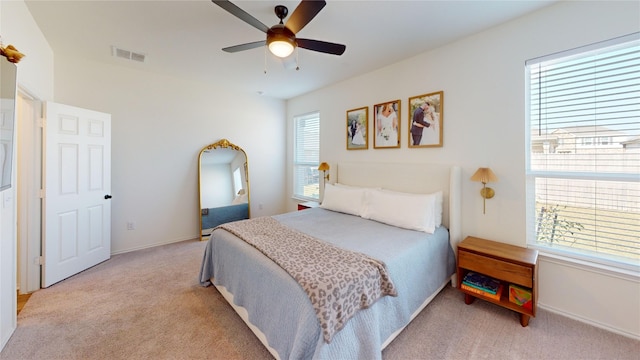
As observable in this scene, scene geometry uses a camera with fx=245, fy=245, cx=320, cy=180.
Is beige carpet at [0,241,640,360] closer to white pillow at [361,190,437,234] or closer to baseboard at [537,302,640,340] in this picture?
baseboard at [537,302,640,340]

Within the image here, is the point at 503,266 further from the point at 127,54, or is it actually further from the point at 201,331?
the point at 127,54

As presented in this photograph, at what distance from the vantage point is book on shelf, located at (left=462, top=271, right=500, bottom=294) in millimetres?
2182

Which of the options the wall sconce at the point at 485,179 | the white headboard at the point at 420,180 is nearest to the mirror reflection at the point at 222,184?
the white headboard at the point at 420,180

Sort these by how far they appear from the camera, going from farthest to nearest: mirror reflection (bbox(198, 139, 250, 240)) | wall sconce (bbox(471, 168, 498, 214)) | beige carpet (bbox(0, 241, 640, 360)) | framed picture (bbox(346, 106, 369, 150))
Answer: mirror reflection (bbox(198, 139, 250, 240)) < framed picture (bbox(346, 106, 369, 150)) < wall sconce (bbox(471, 168, 498, 214)) < beige carpet (bbox(0, 241, 640, 360))

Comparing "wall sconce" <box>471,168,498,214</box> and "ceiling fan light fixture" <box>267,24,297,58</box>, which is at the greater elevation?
"ceiling fan light fixture" <box>267,24,297,58</box>

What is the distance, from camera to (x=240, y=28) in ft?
8.05

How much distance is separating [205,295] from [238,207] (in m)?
2.23

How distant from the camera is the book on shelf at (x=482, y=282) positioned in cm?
218

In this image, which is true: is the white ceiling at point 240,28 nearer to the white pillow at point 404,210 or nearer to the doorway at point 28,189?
the doorway at point 28,189

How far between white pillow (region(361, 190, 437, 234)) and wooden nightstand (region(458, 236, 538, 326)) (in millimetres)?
392

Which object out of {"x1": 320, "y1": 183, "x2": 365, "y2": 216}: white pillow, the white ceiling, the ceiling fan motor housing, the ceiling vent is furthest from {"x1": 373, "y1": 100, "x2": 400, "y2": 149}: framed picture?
Result: the ceiling vent

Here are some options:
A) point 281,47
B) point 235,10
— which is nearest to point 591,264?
point 281,47

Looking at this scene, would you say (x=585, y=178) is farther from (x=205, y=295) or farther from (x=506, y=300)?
(x=205, y=295)

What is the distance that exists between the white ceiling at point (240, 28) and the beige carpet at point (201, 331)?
251 centimetres
